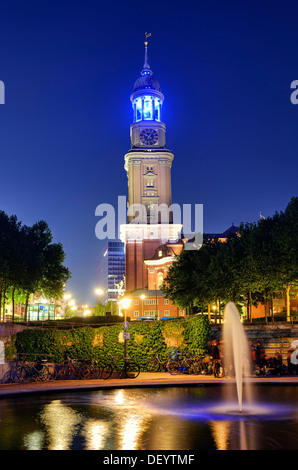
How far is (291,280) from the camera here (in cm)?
4803

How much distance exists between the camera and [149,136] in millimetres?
127312

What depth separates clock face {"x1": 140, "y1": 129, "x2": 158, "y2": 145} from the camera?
12694cm

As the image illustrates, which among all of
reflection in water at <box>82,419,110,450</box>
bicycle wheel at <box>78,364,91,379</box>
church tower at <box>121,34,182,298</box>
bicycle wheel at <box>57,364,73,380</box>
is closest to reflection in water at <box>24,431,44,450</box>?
reflection in water at <box>82,419,110,450</box>

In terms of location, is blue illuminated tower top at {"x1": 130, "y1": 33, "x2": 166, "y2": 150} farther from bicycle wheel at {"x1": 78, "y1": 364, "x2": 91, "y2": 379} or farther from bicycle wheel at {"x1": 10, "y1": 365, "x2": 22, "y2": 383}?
bicycle wheel at {"x1": 10, "y1": 365, "x2": 22, "y2": 383}

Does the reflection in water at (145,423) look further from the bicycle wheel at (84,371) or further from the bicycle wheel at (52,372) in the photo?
the bicycle wheel at (84,371)

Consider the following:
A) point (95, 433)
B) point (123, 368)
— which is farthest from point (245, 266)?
point (95, 433)

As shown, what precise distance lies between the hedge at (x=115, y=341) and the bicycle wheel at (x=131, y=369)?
92 centimetres

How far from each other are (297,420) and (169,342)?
65.3 feet

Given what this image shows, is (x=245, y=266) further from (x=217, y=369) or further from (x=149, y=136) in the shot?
(x=149, y=136)

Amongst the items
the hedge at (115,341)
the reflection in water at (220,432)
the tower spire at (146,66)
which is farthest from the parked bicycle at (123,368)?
the tower spire at (146,66)

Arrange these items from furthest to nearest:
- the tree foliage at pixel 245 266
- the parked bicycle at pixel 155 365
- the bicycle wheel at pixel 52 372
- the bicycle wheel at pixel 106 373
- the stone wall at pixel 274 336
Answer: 1. the tree foliage at pixel 245 266
2. the stone wall at pixel 274 336
3. the parked bicycle at pixel 155 365
4. the bicycle wheel at pixel 106 373
5. the bicycle wheel at pixel 52 372

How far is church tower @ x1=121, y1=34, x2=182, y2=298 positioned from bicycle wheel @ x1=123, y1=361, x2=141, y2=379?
7549 cm

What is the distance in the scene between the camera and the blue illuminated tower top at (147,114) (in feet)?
417
